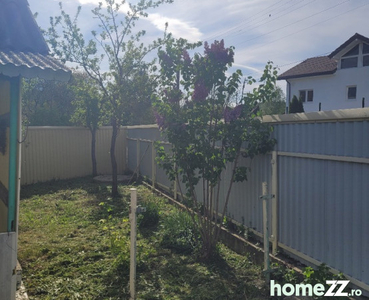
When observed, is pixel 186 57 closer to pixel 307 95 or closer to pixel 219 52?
pixel 219 52

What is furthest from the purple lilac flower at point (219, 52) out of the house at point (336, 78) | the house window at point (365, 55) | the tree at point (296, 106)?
the house window at point (365, 55)

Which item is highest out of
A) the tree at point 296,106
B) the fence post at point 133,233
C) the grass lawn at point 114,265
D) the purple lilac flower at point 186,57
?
the tree at point 296,106

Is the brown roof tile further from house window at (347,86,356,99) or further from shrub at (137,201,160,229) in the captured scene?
house window at (347,86,356,99)

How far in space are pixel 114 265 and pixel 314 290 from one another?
246cm

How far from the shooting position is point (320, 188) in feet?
12.5

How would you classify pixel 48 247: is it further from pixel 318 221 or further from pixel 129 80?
pixel 129 80

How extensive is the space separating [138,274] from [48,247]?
1.91m

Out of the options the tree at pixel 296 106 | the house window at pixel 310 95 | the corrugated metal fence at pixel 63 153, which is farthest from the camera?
the house window at pixel 310 95

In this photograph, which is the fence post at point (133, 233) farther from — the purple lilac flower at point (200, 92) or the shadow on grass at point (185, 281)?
the purple lilac flower at point (200, 92)

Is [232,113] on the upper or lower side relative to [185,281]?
upper

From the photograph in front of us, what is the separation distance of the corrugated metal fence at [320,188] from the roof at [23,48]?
2651 millimetres

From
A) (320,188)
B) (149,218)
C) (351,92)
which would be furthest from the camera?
(351,92)

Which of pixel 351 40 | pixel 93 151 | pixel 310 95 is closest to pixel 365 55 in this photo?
pixel 351 40

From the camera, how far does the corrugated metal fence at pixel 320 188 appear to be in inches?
129
